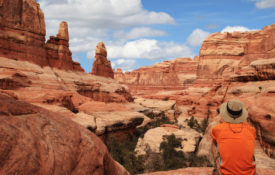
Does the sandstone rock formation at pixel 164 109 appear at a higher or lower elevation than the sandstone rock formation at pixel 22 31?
lower

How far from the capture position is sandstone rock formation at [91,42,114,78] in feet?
168

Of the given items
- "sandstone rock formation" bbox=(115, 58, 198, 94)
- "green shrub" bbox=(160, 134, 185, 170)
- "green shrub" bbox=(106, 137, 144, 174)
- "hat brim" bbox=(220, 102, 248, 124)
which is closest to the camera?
"hat brim" bbox=(220, 102, 248, 124)

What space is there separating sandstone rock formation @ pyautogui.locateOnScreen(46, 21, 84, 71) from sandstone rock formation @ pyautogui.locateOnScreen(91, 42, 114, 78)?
10.8m

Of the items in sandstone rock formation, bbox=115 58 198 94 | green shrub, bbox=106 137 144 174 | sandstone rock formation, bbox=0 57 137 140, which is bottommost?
green shrub, bbox=106 137 144 174

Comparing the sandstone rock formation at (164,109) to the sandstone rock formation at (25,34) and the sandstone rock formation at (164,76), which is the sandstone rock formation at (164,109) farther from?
the sandstone rock formation at (164,76)

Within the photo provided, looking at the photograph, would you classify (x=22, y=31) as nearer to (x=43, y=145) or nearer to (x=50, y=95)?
(x=50, y=95)

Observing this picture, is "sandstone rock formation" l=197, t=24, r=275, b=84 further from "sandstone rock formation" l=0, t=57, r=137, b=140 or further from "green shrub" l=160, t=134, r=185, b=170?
"green shrub" l=160, t=134, r=185, b=170

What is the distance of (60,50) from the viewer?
3809 centimetres

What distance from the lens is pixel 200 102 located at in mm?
37438

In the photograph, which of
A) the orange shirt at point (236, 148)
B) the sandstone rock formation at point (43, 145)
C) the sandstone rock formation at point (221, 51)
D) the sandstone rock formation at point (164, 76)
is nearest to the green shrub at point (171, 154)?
the sandstone rock formation at point (43, 145)

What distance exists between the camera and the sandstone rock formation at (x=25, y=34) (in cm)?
2801

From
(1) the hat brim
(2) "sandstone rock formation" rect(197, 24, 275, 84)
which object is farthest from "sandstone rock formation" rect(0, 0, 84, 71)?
(2) "sandstone rock formation" rect(197, 24, 275, 84)

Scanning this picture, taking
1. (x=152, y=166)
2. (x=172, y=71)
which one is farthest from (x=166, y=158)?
(x=172, y=71)

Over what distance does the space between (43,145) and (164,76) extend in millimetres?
102702
